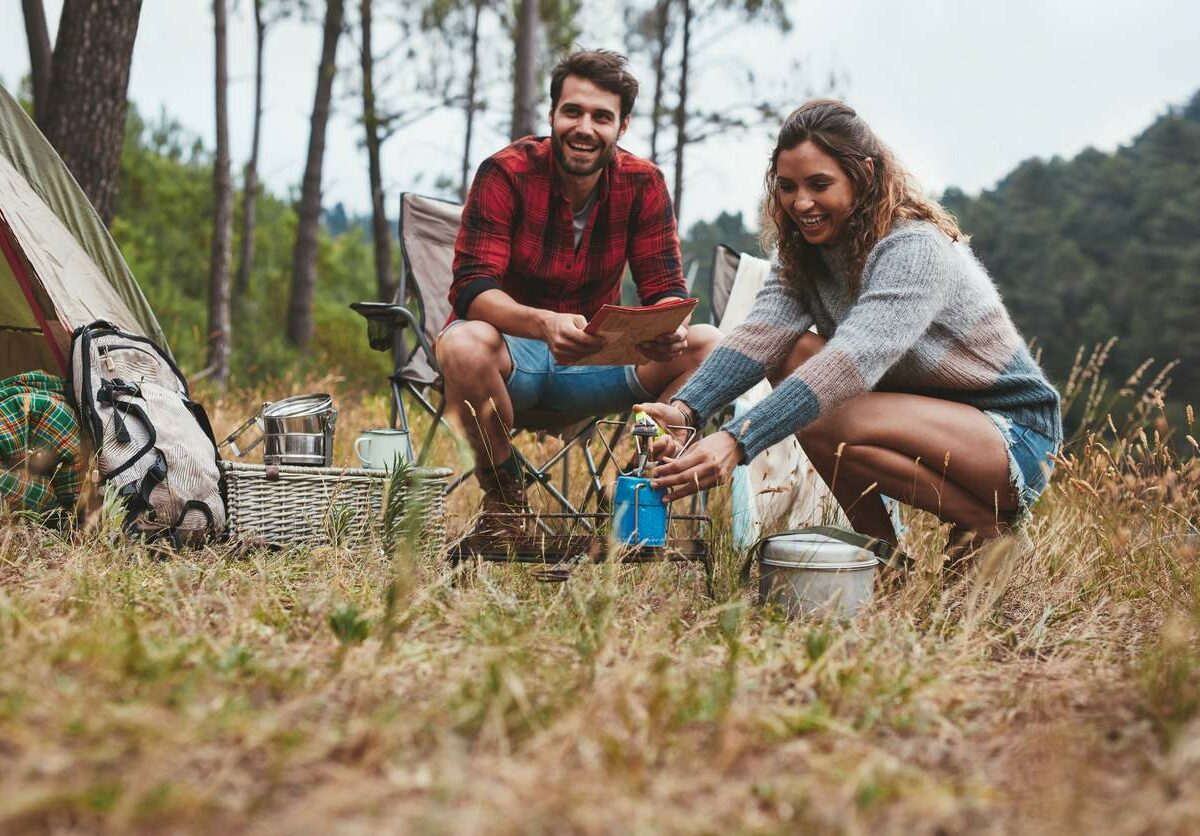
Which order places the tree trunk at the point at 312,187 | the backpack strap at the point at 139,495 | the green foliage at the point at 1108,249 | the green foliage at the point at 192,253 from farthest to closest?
the green foliage at the point at 1108,249, the green foliage at the point at 192,253, the tree trunk at the point at 312,187, the backpack strap at the point at 139,495

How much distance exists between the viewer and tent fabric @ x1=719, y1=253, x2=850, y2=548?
102 inches

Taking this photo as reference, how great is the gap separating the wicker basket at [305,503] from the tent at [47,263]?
516 millimetres

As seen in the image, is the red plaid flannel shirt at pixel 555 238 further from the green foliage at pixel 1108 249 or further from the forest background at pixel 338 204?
the green foliage at pixel 1108 249

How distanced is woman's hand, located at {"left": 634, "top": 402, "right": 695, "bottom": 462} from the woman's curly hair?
1.48 ft

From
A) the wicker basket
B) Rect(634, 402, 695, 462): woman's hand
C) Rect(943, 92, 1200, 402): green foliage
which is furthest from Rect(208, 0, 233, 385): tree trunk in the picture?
Rect(943, 92, 1200, 402): green foliage

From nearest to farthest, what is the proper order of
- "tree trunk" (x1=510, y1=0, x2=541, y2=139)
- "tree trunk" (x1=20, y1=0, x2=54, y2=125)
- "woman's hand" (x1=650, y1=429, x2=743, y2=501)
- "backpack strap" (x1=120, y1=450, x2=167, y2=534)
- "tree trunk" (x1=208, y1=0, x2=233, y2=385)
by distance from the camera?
"woman's hand" (x1=650, y1=429, x2=743, y2=501) → "backpack strap" (x1=120, y1=450, x2=167, y2=534) → "tree trunk" (x1=20, y1=0, x2=54, y2=125) → "tree trunk" (x1=510, y1=0, x2=541, y2=139) → "tree trunk" (x1=208, y1=0, x2=233, y2=385)

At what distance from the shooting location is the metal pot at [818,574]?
5.79 feet

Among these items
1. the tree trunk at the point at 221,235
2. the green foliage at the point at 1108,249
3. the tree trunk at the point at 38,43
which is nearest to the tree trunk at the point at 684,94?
the tree trunk at the point at 221,235

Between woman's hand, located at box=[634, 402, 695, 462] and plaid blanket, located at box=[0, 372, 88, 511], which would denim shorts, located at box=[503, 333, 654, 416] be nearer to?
woman's hand, located at box=[634, 402, 695, 462]

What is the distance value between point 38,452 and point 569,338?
3.70ft

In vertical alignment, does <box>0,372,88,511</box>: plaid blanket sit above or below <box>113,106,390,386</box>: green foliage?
below

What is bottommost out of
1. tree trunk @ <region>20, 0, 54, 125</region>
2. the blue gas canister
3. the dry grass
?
Answer: the dry grass

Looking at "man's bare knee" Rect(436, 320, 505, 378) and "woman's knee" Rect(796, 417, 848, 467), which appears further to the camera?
"man's bare knee" Rect(436, 320, 505, 378)

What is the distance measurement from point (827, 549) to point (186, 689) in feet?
3.38
